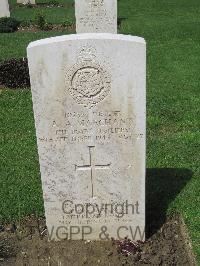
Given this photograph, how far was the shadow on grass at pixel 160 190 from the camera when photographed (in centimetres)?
526

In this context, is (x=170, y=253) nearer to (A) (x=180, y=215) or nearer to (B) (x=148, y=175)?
(A) (x=180, y=215)

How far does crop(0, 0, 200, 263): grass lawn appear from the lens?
18.2ft

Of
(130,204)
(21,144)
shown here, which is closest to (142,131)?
(130,204)

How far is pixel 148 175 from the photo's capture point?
20.4ft

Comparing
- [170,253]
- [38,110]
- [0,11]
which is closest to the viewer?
[38,110]

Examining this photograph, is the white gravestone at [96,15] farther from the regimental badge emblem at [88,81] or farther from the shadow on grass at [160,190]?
the regimental badge emblem at [88,81]

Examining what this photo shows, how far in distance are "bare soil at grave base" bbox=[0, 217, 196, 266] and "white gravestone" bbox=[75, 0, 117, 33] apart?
9.02 meters

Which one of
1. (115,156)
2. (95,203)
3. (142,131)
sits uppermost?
(142,131)

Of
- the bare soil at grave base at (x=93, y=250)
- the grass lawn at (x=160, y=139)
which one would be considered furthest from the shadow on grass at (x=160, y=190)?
the bare soil at grave base at (x=93, y=250)

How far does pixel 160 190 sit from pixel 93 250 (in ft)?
4.48

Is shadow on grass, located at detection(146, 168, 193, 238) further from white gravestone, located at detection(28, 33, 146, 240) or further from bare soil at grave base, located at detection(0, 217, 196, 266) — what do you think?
white gravestone, located at detection(28, 33, 146, 240)

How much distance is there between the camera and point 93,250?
4832 mm

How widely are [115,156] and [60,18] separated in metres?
15.3

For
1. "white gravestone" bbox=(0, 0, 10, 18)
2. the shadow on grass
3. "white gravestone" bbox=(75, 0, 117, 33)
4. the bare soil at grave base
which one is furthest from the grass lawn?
"white gravestone" bbox=(0, 0, 10, 18)
